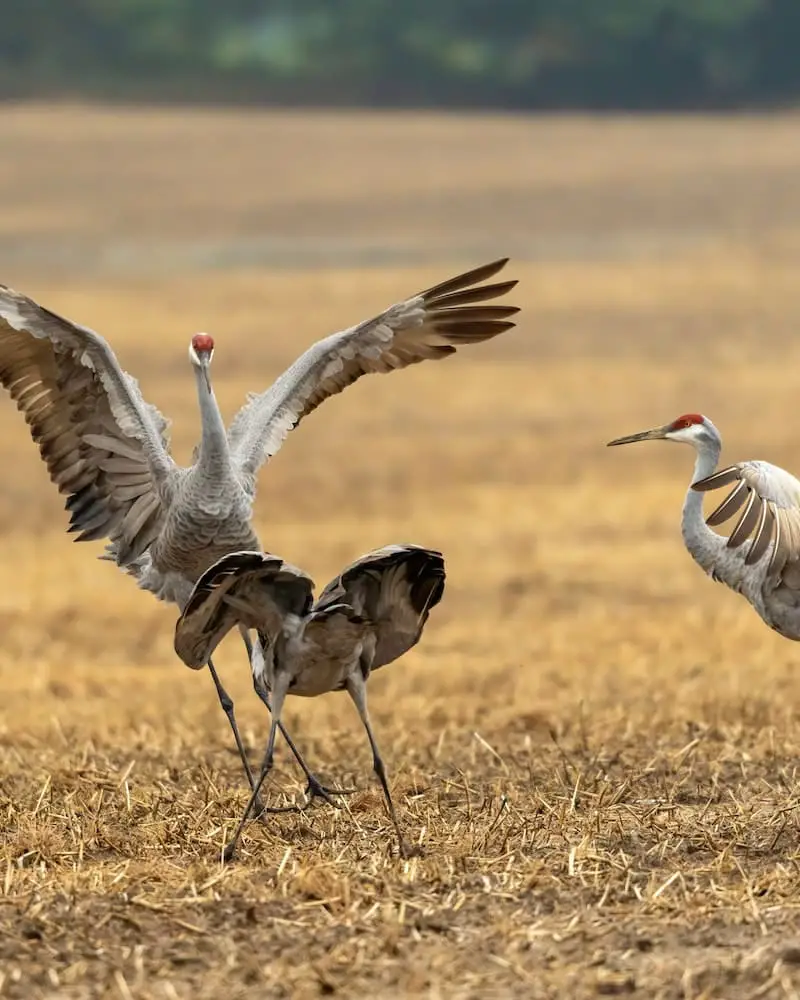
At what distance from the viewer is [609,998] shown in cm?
442

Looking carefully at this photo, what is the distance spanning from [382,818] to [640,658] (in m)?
4.13

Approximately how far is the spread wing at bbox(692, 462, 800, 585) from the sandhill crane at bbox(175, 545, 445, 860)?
39.0 inches

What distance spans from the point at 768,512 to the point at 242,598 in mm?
1563

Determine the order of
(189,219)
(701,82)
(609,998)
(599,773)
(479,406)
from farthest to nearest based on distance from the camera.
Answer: (701,82) < (189,219) < (479,406) < (599,773) < (609,998)

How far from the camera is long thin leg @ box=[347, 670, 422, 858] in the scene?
5.66 metres

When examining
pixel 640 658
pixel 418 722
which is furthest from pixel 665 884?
pixel 640 658

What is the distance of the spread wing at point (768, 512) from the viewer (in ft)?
20.2

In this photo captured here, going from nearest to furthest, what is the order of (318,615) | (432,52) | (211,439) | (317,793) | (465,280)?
1. (318,615)
2. (317,793)
3. (211,439)
4. (465,280)
5. (432,52)

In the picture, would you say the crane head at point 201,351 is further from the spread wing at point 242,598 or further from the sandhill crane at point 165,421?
the spread wing at point 242,598

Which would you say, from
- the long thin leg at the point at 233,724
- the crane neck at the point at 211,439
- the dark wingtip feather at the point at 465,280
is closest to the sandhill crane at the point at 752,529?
the dark wingtip feather at the point at 465,280

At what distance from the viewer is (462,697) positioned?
9.26 meters

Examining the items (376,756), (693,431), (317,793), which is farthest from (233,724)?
(693,431)

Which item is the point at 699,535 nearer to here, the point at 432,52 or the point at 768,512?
the point at 768,512

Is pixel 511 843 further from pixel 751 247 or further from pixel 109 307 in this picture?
pixel 751 247
